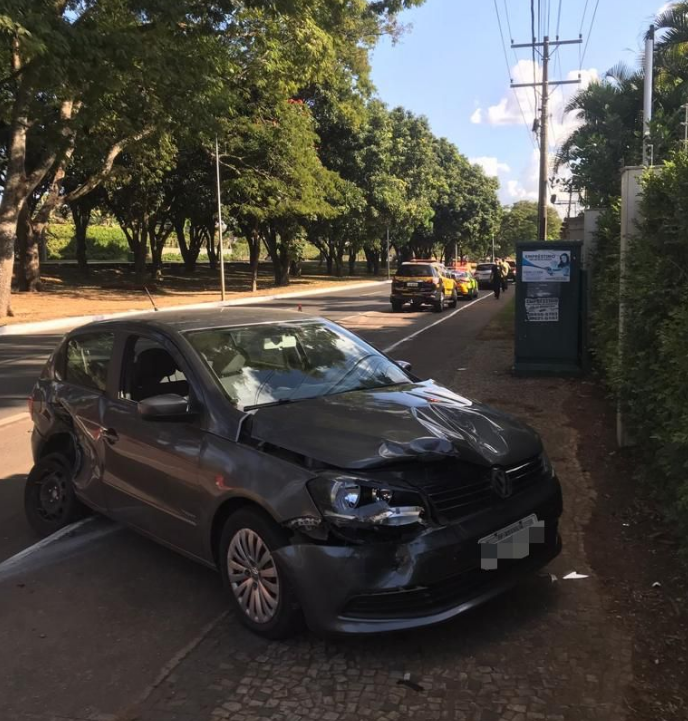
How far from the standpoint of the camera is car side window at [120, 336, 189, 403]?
4.39 meters

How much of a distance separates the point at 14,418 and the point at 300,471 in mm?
6487

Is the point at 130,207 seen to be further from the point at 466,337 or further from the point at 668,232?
the point at 668,232

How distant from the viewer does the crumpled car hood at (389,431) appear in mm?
3223

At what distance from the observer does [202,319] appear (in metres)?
4.51

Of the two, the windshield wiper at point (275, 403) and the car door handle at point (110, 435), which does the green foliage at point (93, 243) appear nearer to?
the car door handle at point (110, 435)

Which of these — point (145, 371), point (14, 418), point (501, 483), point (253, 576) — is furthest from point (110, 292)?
point (501, 483)

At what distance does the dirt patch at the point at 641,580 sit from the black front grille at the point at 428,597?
0.73 metres

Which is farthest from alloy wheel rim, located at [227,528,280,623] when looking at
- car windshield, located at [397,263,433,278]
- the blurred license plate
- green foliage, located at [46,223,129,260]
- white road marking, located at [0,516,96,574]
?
green foliage, located at [46,223,129,260]

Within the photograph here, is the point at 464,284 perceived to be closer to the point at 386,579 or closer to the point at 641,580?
the point at 641,580

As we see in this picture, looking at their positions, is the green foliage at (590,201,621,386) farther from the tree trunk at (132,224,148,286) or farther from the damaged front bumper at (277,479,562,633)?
the tree trunk at (132,224,148,286)

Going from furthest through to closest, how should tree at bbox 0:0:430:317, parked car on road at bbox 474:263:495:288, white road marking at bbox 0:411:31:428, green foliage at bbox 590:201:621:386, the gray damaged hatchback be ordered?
parked car on road at bbox 474:263:495:288 → tree at bbox 0:0:430:317 → white road marking at bbox 0:411:31:428 → green foliage at bbox 590:201:621:386 → the gray damaged hatchback

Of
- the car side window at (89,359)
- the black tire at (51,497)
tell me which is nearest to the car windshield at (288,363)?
the car side window at (89,359)

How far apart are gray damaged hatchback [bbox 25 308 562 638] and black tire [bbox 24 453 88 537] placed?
15 millimetres

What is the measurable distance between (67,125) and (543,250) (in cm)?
1497
